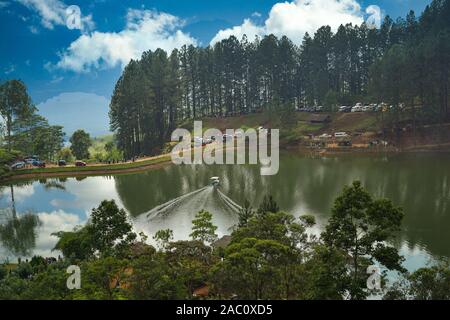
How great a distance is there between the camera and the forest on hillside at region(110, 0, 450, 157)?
219 ft

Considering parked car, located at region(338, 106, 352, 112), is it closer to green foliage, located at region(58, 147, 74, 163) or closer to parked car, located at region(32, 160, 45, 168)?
green foliage, located at region(58, 147, 74, 163)

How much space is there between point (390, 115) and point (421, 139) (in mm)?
5975

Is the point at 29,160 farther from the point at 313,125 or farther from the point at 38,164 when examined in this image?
the point at 313,125

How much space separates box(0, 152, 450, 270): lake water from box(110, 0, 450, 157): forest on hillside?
1505cm

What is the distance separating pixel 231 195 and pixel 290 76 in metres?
58.4

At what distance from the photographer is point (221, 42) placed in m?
95.3

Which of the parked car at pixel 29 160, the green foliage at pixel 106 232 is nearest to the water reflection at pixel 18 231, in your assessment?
the green foliage at pixel 106 232

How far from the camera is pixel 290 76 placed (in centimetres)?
9475
